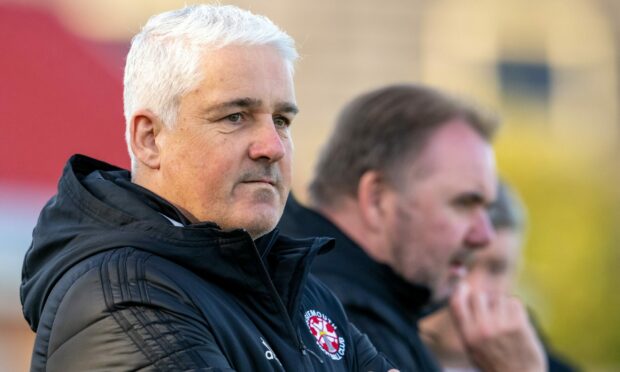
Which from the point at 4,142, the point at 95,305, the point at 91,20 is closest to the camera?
the point at 95,305

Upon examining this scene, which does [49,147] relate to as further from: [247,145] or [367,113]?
[247,145]

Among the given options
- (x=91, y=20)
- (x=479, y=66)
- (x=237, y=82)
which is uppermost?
(x=237, y=82)

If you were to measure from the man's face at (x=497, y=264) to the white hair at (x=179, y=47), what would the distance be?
129 inches

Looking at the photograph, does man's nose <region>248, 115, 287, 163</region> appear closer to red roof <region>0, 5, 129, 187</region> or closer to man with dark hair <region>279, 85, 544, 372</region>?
man with dark hair <region>279, 85, 544, 372</region>

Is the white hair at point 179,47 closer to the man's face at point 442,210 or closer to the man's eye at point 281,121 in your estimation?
the man's eye at point 281,121

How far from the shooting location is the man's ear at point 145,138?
9.73ft

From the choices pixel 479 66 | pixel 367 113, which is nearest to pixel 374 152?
pixel 367 113

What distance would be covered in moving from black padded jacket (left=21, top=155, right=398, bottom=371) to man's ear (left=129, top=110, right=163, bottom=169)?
2.7 inches

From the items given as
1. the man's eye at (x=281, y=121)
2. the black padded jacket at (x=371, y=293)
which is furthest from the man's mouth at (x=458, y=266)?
the man's eye at (x=281, y=121)

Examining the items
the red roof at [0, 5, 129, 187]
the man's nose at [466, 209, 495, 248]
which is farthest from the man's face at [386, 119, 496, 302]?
the red roof at [0, 5, 129, 187]

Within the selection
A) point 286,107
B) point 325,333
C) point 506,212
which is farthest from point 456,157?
point 286,107

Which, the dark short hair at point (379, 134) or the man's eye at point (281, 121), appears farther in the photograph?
the dark short hair at point (379, 134)

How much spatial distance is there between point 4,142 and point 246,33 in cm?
490

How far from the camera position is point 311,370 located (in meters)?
2.90
